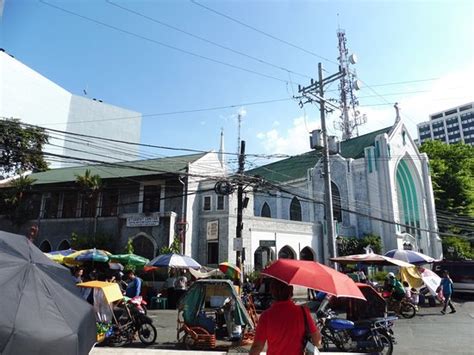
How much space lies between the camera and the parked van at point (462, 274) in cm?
1962

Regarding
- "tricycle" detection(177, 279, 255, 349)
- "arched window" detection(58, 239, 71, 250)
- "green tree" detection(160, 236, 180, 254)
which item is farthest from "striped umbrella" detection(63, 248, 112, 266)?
"arched window" detection(58, 239, 71, 250)

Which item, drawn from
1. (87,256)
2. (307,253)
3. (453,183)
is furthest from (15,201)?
(453,183)

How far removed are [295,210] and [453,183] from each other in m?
18.2

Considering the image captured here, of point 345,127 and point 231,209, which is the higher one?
point 345,127

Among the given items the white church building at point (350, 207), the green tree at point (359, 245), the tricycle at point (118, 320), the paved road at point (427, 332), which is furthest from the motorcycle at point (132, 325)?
the green tree at point (359, 245)

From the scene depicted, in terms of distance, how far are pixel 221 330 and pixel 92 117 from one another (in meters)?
37.6

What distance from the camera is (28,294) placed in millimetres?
3617

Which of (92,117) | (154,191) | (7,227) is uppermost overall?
(92,117)

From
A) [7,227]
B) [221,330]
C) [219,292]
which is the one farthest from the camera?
[7,227]

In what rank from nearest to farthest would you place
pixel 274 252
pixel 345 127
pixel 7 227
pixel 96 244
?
1. pixel 96 244
2. pixel 274 252
3. pixel 7 227
4. pixel 345 127

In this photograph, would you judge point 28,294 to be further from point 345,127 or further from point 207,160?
point 345,127

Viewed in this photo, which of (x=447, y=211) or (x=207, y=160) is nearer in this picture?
(x=207, y=160)

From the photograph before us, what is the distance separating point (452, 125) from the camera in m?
112

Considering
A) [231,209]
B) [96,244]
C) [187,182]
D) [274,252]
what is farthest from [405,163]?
[96,244]
